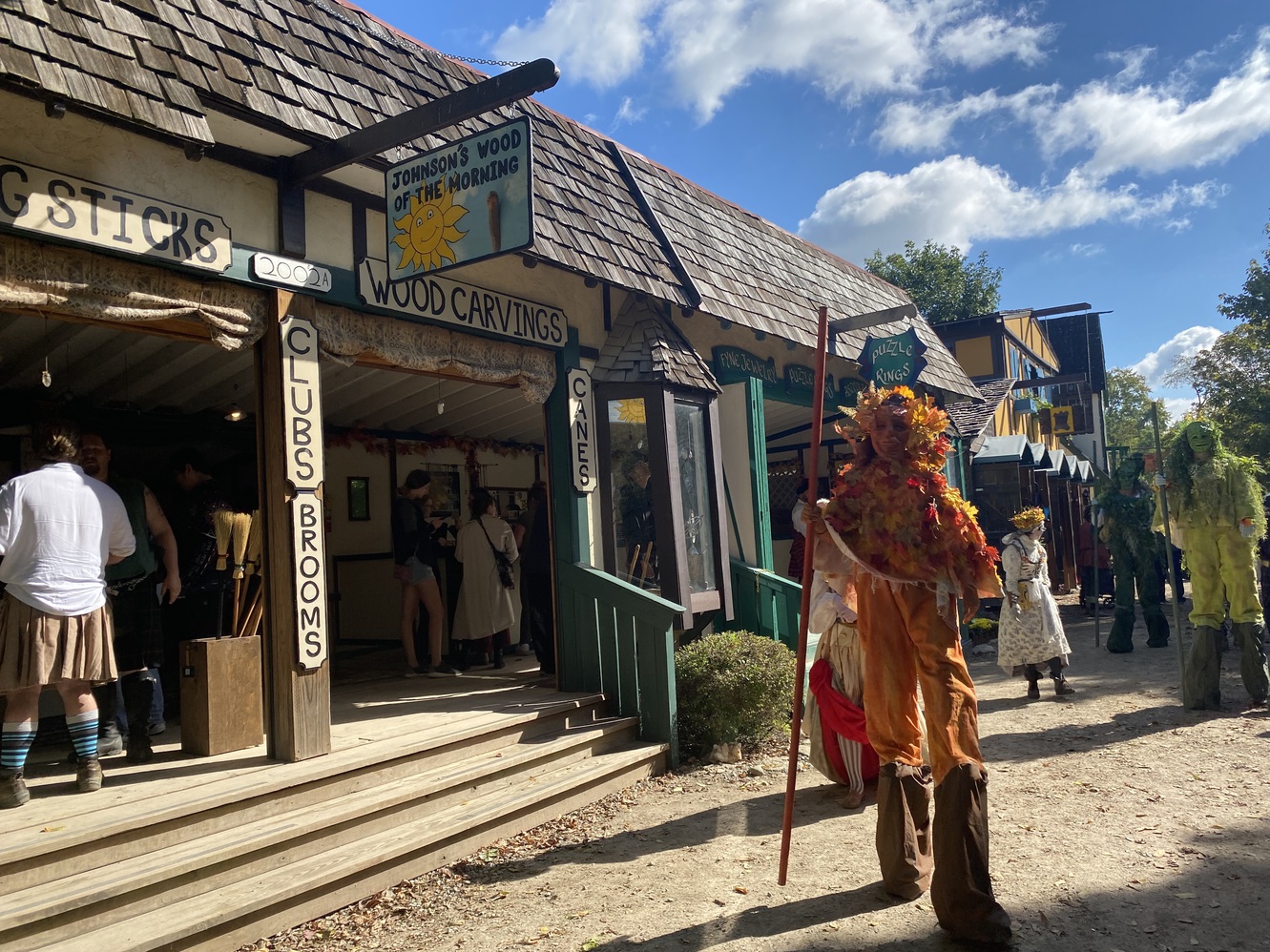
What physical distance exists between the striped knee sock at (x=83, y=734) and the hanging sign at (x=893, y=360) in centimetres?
877

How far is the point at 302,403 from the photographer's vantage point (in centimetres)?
509

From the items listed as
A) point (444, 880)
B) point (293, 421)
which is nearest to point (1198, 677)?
point (444, 880)

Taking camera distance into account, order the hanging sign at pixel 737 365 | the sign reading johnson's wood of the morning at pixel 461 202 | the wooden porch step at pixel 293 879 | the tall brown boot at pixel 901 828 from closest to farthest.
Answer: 1. the wooden porch step at pixel 293 879
2. the tall brown boot at pixel 901 828
3. the sign reading johnson's wood of the morning at pixel 461 202
4. the hanging sign at pixel 737 365

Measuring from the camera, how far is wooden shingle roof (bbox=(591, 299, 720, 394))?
24.1 ft

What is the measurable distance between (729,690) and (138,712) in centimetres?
367

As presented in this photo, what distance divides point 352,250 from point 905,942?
15.3 feet

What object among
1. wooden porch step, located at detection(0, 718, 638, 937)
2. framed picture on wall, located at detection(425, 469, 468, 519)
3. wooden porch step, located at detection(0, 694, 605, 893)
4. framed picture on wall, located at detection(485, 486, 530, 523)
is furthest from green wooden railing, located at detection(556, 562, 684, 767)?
framed picture on wall, located at detection(485, 486, 530, 523)

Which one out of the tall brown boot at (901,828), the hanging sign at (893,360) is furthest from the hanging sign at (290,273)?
the hanging sign at (893,360)

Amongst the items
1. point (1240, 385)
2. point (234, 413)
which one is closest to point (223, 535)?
point (234, 413)

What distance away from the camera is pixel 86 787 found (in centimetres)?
432

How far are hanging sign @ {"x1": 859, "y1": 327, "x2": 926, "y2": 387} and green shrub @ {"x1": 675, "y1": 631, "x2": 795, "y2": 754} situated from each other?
5183 mm

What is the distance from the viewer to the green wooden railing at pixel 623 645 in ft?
20.9

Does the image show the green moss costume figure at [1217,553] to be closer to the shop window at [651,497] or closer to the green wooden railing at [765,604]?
the green wooden railing at [765,604]

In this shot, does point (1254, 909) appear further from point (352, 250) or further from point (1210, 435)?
point (352, 250)
